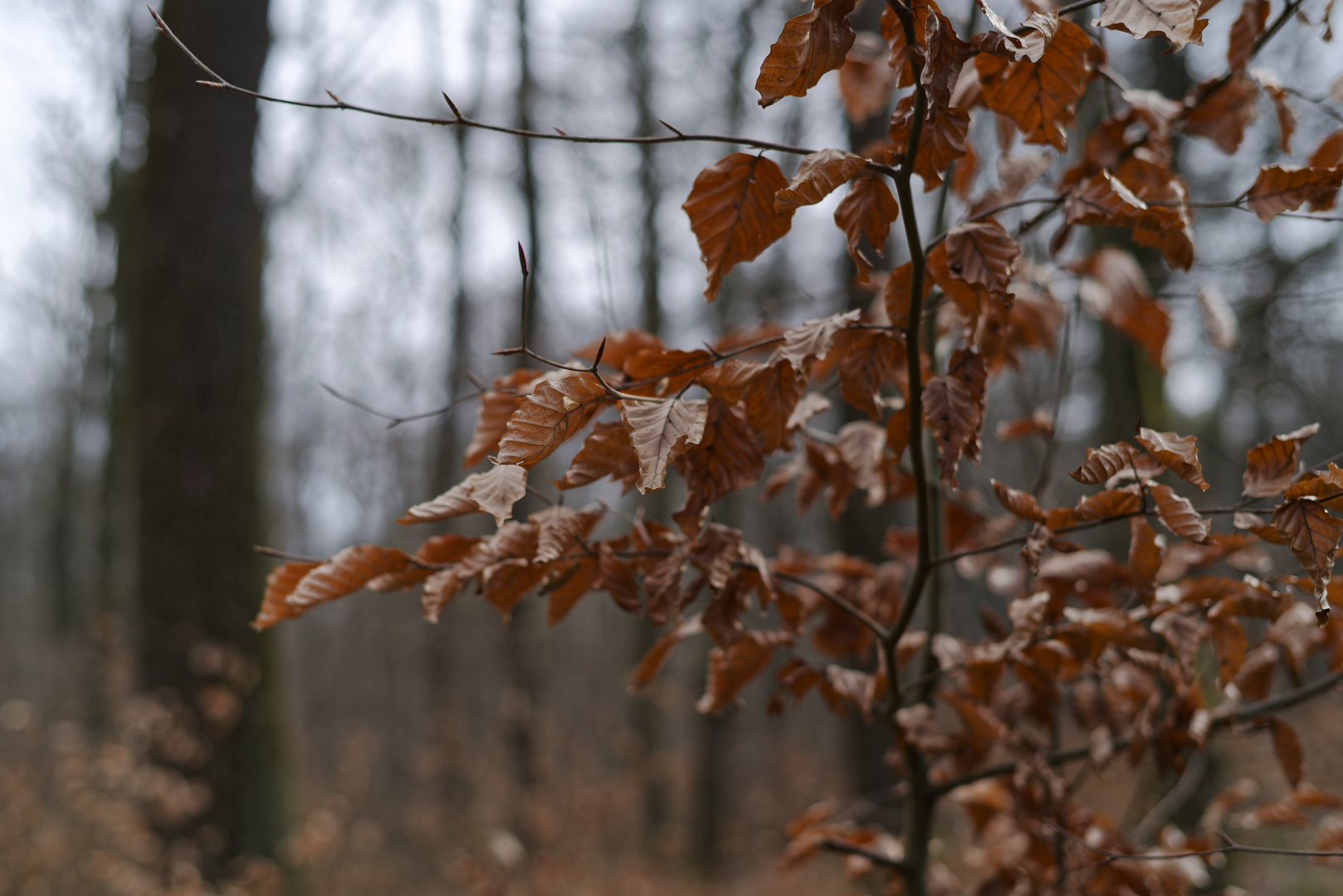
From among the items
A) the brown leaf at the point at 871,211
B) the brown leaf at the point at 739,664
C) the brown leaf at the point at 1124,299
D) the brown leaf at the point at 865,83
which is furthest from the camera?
the brown leaf at the point at 865,83

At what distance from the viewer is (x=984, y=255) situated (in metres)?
0.95

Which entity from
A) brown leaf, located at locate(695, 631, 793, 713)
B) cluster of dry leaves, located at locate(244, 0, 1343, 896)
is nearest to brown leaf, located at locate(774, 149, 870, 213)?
cluster of dry leaves, located at locate(244, 0, 1343, 896)

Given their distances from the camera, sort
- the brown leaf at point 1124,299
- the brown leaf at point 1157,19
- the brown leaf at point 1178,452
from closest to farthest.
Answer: the brown leaf at point 1157,19, the brown leaf at point 1178,452, the brown leaf at point 1124,299

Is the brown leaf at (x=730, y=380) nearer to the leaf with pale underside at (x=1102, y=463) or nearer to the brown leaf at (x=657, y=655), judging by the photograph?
the leaf with pale underside at (x=1102, y=463)

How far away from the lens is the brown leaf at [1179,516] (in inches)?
36.2

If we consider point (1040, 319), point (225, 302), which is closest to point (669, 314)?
point (225, 302)

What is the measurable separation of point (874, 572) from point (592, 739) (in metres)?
11.7

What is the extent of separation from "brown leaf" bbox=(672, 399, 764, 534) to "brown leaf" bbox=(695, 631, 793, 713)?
1.22 ft

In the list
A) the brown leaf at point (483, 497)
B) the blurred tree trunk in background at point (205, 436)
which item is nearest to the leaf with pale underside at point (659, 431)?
the brown leaf at point (483, 497)

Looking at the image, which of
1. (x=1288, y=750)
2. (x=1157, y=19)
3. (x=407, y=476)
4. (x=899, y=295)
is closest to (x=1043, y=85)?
(x=1157, y=19)

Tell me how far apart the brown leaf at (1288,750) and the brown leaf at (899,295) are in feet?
3.16

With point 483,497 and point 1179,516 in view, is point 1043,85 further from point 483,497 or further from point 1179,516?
point 483,497

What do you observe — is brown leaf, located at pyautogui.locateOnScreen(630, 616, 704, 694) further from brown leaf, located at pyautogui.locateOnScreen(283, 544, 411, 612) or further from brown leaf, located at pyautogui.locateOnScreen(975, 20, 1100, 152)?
brown leaf, located at pyautogui.locateOnScreen(975, 20, 1100, 152)

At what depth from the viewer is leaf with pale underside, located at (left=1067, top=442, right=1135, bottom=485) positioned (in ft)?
3.01
